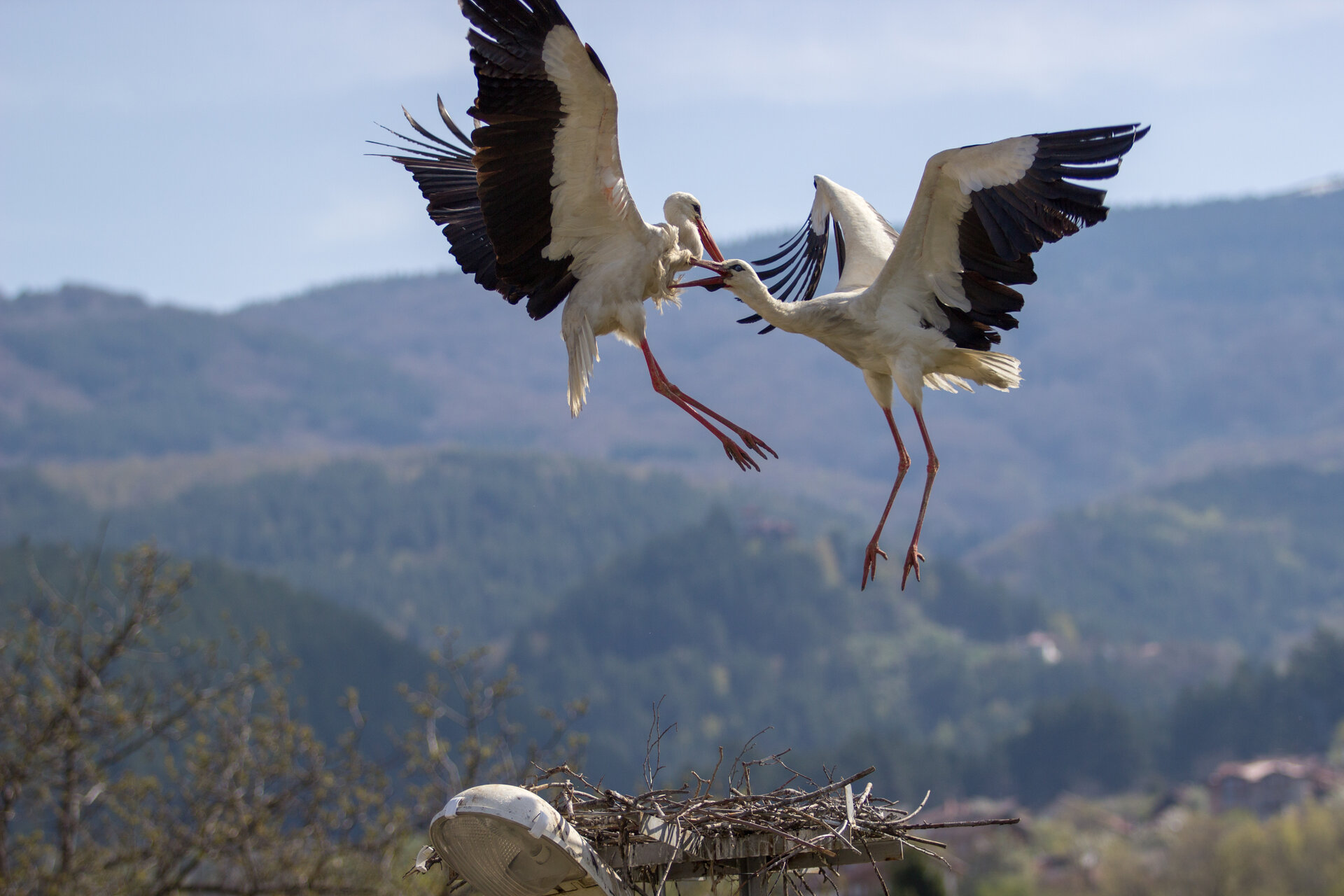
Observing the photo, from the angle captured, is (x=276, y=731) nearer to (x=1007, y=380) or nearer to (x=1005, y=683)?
(x=1007, y=380)

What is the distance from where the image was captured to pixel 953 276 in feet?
30.7

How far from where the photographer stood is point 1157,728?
120312mm

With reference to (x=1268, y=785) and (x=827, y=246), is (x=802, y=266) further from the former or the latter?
(x=1268, y=785)

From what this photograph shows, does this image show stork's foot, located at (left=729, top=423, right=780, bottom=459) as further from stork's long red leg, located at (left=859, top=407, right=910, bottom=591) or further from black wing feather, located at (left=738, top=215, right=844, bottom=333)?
black wing feather, located at (left=738, top=215, right=844, bottom=333)

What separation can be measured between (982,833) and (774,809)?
82.6 m

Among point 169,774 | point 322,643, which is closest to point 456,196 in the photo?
point 169,774

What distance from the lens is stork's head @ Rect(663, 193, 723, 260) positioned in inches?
392

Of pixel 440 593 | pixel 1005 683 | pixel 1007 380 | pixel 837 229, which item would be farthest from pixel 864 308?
pixel 440 593

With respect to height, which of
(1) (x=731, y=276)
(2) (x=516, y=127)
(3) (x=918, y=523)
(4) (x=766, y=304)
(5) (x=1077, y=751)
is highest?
(2) (x=516, y=127)

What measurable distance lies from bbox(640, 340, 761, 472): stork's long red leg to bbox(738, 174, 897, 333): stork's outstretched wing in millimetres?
798

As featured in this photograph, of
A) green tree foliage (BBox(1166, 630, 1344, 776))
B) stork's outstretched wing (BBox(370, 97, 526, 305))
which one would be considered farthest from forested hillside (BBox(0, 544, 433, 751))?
stork's outstretched wing (BBox(370, 97, 526, 305))

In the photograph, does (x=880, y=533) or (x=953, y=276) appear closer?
(x=880, y=533)

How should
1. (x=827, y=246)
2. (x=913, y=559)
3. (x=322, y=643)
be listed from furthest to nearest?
(x=322, y=643) < (x=827, y=246) < (x=913, y=559)

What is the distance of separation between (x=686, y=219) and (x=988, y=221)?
199cm
